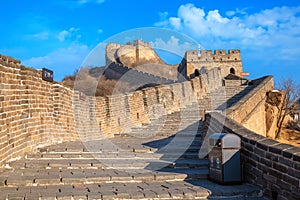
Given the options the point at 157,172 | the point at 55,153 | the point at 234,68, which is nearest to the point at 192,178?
the point at 157,172

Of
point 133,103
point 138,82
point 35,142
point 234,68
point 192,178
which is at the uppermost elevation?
point 234,68

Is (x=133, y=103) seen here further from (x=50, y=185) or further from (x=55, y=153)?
(x=50, y=185)

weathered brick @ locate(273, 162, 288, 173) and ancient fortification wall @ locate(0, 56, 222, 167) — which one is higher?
ancient fortification wall @ locate(0, 56, 222, 167)

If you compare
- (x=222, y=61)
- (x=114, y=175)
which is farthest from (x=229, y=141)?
(x=222, y=61)

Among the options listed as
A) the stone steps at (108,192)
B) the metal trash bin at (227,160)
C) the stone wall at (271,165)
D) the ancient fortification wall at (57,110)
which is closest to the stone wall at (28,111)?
the ancient fortification wall at (57,110)

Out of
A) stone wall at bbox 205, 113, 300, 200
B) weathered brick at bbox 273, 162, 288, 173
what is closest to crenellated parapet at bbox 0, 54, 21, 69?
stone wall at bbox 205, 113, 300, 200

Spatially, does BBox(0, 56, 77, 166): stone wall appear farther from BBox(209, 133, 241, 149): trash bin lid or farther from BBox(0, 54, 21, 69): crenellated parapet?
BBox(209, 133, 241, 149): trash bin lid

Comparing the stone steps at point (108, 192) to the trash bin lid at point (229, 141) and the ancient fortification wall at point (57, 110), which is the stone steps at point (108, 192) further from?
the ancient fortification wall at point (57, 110)

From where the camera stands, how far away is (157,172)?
7.29m

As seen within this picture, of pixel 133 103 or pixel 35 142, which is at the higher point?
pixel 133 103

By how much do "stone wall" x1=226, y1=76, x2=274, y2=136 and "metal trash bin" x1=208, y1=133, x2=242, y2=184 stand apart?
4.97 metres

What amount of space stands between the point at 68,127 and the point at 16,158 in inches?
159

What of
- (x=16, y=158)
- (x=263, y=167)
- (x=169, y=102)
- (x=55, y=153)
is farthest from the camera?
(x=169, y=102)

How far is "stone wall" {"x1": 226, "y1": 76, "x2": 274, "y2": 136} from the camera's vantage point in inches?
537
